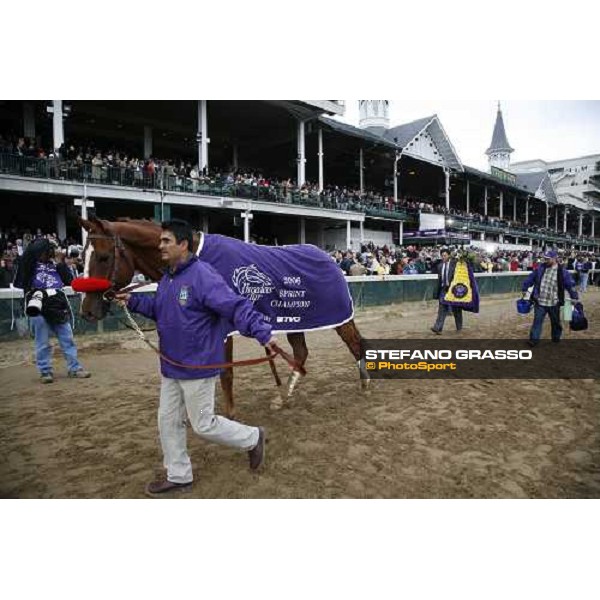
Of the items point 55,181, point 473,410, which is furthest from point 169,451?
point 55,181

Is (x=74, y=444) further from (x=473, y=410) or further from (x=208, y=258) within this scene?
(x=473, y=410)

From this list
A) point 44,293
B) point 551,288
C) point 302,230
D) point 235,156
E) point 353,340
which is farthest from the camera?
point 235,156

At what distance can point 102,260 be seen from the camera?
3.10 m

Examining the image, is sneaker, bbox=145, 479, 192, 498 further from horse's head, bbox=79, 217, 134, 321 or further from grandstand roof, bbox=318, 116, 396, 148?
grandstand roof, bbox=318, 116, 396, 148

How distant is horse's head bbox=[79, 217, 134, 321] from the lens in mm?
3004

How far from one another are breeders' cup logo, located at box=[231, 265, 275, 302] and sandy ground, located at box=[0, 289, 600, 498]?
45.9 inches

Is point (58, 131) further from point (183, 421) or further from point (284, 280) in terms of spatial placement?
point (183, 421)

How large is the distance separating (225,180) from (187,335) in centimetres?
851

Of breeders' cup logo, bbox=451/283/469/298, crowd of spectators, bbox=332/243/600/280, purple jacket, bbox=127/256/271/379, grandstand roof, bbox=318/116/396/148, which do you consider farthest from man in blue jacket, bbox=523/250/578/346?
grandstand roof, bbox=318/116/396/148

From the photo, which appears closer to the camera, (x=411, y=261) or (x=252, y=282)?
(x=252, y=282)

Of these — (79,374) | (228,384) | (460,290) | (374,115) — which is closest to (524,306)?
(460,290)

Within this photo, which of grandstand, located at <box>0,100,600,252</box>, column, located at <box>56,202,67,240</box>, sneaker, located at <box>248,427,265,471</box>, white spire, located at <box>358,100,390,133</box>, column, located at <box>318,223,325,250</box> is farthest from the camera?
white spire, located at <box>358,100,390,133</box>

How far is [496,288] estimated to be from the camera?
1396 cm

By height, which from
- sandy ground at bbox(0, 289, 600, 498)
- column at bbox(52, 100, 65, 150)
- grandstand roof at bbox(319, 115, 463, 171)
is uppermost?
grandstand roof at bbox(319, 115, 463, 171)
